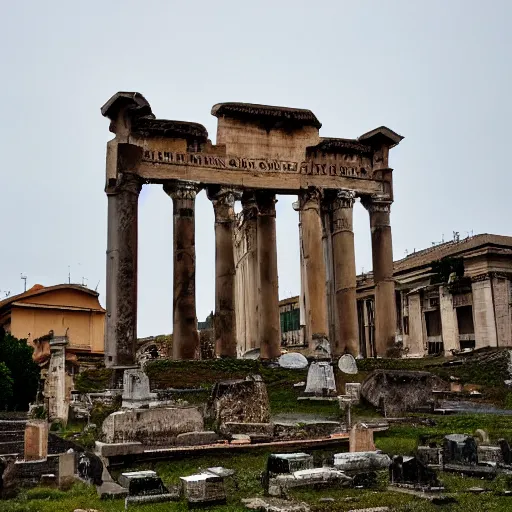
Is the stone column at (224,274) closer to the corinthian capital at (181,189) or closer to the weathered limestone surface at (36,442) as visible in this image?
the corinthian capital at (181,189)

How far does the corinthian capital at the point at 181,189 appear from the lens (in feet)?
67.5

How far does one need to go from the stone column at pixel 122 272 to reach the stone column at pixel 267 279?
4.20m

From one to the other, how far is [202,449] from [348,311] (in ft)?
43.2

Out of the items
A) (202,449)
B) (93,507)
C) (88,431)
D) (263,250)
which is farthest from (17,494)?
(263,250)

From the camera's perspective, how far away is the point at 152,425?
10.1 meters

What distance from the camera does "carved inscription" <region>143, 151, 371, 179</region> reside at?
67.6 ft

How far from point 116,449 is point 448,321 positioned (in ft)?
92.8

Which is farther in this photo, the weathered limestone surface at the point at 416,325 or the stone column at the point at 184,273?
the weathered limestone surface at the point at 416,325

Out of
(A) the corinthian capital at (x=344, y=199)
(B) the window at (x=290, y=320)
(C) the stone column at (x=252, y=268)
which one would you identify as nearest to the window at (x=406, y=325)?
(B) the window at (x=290, y=320)

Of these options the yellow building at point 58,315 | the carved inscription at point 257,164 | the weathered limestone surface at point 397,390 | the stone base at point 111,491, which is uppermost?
the carved inscription at point 257,164

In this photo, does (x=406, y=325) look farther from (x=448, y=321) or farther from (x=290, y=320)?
(x=290, y=320)

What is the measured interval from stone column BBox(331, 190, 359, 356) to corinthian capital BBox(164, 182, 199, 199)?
503 cm

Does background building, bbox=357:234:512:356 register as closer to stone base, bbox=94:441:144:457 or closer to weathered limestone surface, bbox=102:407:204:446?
weathered limestone surface, bbox=102:407:204:446

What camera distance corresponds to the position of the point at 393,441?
10.4 meters
